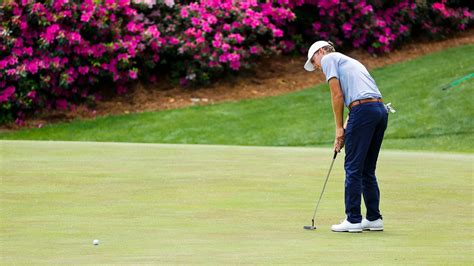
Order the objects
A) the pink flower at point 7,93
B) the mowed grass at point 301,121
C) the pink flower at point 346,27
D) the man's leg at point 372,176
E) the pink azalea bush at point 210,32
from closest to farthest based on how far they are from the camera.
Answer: the man's leg at point 372,176
the mowed grass at point 301,121
the pink flower at point 7,93
the pink azalea bush at point 210,32
the pink flower at point 346,27

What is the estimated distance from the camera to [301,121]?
74.8 ft

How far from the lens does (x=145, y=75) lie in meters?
25.9

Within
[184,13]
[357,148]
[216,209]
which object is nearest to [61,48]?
[184,13]

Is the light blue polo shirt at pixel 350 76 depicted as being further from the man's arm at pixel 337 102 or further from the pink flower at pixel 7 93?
the pink flower at pixel 7 93

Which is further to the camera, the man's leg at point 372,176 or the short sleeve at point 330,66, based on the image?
the man's leg at point 372,176

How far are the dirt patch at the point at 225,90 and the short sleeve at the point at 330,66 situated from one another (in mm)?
16227

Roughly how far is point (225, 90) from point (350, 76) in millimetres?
17059

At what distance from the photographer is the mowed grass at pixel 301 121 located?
21109 millimetres

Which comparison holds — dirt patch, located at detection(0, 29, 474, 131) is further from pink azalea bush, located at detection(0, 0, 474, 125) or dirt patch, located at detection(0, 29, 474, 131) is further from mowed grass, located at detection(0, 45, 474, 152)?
mowed grass, located at detection(0, 45, 474, 152)

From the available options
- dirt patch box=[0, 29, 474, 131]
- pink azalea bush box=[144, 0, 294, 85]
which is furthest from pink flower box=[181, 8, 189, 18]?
dirt patch box=[0, 29, 474, 131]

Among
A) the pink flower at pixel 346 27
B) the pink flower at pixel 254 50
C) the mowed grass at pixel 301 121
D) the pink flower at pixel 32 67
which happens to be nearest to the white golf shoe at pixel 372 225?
the mowed grass at pixel 301 121

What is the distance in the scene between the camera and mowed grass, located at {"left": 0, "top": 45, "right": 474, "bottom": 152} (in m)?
21.1

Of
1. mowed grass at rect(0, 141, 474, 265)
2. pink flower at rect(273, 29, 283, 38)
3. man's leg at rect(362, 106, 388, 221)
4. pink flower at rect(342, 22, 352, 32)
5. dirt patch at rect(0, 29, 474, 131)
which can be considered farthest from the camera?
pink flower at rect(342, 22, 352, 32)

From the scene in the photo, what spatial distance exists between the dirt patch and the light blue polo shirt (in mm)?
→ 16263
